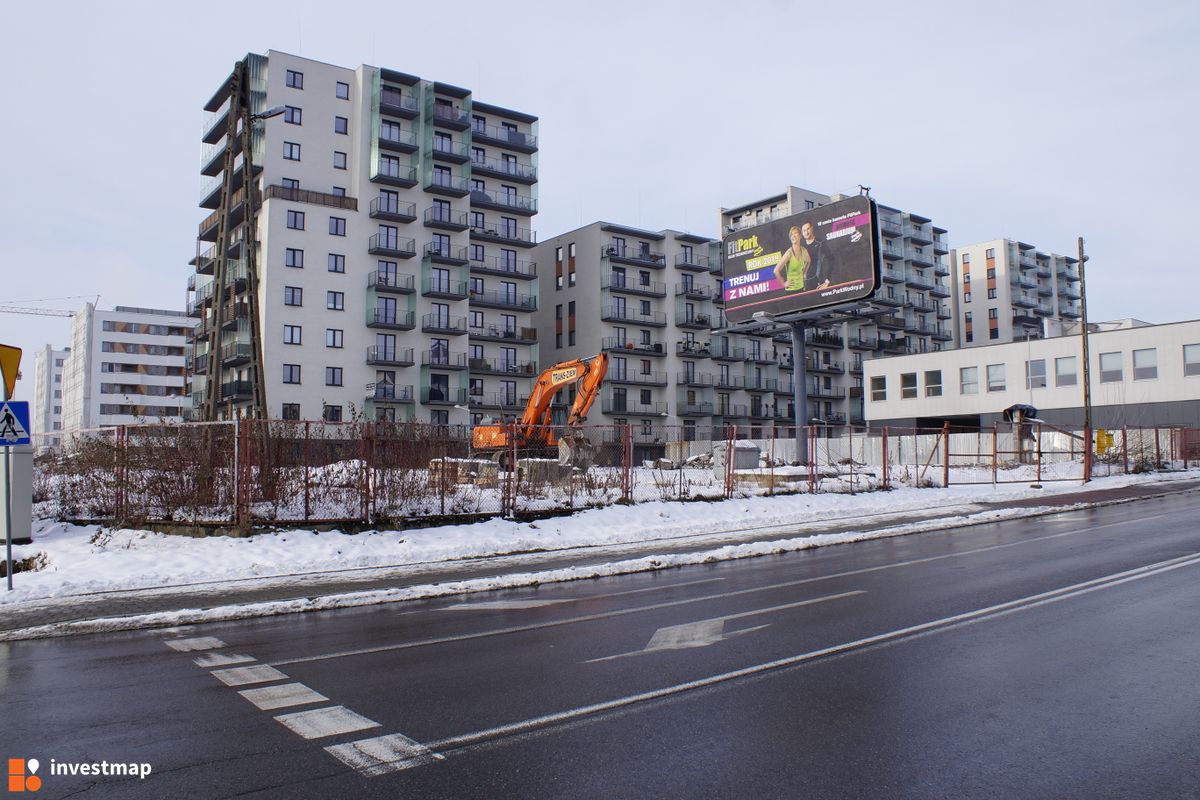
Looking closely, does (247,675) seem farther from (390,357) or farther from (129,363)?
(129,363)

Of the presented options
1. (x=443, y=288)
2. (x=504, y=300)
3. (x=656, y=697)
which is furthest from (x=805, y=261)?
(x=504, y=300)

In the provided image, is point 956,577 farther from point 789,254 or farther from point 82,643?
point 789,254

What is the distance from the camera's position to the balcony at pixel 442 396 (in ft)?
208

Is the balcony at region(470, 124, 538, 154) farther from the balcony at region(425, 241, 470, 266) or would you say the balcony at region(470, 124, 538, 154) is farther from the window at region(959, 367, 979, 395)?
the window at region(959, 367, 979, 395)

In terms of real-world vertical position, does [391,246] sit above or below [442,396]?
above

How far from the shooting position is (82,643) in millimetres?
8391

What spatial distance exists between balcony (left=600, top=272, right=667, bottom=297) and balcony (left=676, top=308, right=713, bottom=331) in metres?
2.67

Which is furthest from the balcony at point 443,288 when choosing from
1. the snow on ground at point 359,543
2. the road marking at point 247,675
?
the road marking at point 247,675

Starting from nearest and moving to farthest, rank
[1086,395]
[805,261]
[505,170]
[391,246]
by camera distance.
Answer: [1086,395] < [805,261] < [391,246] < [505,170]

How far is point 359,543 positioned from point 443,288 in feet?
174

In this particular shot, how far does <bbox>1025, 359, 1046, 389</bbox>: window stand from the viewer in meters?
57.3

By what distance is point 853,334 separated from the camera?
9406cm

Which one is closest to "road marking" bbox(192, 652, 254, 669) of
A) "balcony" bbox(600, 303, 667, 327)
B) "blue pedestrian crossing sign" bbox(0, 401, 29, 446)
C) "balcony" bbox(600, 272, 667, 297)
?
"blue pedestrian crossing sign" bbox(0, 401, 29, 446)

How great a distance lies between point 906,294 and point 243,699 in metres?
102
